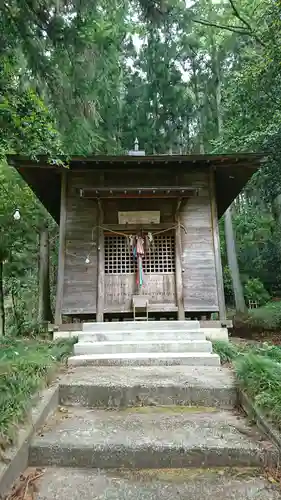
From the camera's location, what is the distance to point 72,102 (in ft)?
19.3

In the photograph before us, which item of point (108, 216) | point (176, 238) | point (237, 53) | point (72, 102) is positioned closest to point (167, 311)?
point (176, 238)

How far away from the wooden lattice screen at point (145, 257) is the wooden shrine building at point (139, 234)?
0.08 ft

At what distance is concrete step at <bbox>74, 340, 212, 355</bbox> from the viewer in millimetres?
4793

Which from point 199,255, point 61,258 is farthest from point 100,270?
point 199,255

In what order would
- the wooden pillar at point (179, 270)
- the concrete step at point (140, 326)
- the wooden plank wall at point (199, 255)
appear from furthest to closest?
1. the wooden plank wall at point (199, 255)
2. the wooden pillar at point (179, 270)
3. the concrete step at point (140, 326)

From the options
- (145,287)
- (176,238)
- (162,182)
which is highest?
(162,182)

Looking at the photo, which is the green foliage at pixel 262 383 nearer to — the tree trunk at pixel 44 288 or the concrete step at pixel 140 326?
the concrete step at pixel 140 326

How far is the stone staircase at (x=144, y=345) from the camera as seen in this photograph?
4352mm

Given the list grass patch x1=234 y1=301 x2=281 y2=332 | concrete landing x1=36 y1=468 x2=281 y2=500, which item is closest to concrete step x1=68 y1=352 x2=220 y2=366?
concrete landing x1=36 y1=468 x2=281 y2=500

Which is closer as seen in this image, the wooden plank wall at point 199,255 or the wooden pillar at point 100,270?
the wooden pillar at point 100,270

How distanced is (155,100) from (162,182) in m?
13.2

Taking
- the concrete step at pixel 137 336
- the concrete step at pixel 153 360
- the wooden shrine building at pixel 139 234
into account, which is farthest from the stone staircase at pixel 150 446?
the wooden shrine building at pixel 139 234

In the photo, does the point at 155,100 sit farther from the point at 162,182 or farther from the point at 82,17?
the point at 82,17

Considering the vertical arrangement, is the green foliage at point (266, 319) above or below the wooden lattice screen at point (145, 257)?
below
